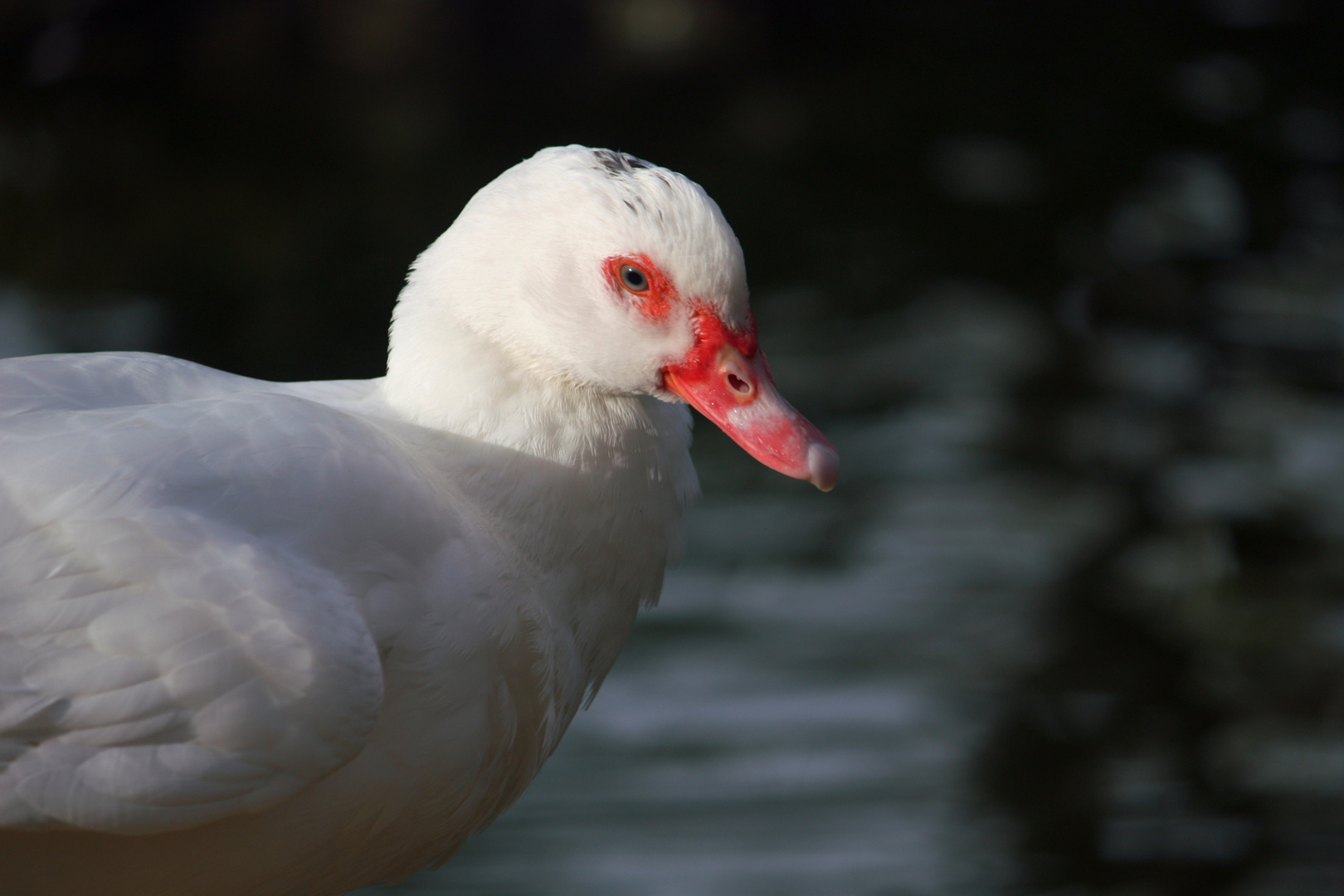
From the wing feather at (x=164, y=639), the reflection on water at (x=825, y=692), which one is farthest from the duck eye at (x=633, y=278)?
the reflection on water at (x=825, y=692)

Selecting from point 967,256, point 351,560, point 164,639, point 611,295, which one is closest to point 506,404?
point 611,295

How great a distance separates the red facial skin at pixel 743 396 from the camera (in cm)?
246

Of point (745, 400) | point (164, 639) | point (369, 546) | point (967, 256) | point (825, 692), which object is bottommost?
point (825, 692)

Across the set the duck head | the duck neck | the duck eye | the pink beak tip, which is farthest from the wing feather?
the pink beak tip

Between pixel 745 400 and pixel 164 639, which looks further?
pixel 745 400

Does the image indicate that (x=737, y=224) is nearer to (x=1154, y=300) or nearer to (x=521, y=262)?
(x=1154, y=300)

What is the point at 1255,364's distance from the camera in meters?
7.53

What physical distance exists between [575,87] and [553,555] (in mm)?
8262

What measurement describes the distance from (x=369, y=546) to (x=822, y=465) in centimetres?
76

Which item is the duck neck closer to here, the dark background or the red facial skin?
the red facial skin

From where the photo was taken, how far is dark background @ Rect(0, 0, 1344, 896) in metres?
5.38

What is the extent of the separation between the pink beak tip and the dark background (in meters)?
2.60

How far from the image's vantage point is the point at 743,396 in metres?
2.50

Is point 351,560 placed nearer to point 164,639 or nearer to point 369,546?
point 369,546
